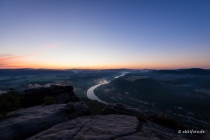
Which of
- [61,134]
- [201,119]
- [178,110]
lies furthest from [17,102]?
[178,110]

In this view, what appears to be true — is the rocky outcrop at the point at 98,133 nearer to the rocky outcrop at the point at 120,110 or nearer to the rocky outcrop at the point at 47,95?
the rocky outcrop at the point at 120,110

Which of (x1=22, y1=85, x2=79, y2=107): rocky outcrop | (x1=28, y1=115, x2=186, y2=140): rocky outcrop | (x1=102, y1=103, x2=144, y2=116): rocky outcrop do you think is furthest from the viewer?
(x1=22, y1=85, x2=79, y2=107): rocky outcrop

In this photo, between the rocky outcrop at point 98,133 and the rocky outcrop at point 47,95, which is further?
the rocky outcrop at point 47,95

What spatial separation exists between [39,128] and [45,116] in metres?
2.17

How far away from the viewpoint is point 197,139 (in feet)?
44.5

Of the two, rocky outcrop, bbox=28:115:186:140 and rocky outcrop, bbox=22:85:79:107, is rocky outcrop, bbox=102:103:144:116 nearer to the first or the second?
rocky outcrop, bbox=28:115:186:140

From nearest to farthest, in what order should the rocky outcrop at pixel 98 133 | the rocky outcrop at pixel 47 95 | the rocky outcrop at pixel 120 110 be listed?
the rocky outcrop at pixel 98 133 → the rocky outcrop at pixel 120 110 → the rocky outcrop at pixel 47 95

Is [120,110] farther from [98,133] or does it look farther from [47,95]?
[47,95]

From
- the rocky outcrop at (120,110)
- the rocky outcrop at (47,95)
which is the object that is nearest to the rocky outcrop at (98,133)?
the rocky outcrop at (120,110)

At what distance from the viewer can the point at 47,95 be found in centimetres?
3247

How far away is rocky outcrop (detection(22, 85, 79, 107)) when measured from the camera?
31042mm

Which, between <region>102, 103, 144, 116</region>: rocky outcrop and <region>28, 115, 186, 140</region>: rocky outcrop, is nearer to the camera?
<region>28, 115, 186, 140</region>: rocky outcrop

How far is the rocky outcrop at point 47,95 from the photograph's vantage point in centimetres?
3104

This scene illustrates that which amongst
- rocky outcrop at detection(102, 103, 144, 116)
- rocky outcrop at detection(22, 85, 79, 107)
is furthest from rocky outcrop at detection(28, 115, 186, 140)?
rocky outcrop at detection(22, 85, 79, 107)
